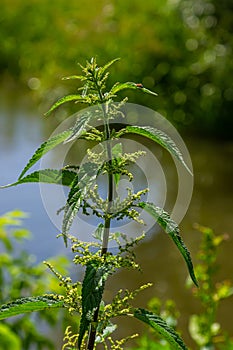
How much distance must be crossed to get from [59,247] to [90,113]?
2524 millimetres

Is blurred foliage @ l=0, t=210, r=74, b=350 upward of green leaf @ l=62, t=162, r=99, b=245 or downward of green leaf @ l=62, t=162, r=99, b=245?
upward

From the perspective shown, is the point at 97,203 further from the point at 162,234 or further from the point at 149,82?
the point at 149,82

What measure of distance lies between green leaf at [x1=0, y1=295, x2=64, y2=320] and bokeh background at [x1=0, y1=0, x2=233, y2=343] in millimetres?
2376

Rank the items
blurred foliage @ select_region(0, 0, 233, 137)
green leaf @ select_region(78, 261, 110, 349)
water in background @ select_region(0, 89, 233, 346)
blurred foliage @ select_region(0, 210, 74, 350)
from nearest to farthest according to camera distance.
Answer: green leaf @ select_region(78, 261, 110, 349) → blurred foliage @ select_region(0, 210, 74, 350) → water in background @ select_region(0, 89, 233, 346) → blurred foliage @ select_region(0, 0, 233, 137)

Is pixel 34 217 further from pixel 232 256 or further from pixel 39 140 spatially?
pixel 39 140

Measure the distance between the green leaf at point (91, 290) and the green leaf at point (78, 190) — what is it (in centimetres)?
3

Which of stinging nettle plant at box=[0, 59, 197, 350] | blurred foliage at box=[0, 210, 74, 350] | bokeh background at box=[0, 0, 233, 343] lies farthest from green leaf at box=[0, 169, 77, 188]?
bokeh background at box=[0, 0, 233, 343]

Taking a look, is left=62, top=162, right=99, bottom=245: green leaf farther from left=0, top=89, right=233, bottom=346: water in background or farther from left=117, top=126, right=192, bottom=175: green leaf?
left=0, top=89, right=233, bottom=346: water in background

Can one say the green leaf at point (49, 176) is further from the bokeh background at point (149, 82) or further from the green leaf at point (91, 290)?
the bokeh background at point (149, 82)

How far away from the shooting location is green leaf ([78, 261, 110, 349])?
416 millimetres

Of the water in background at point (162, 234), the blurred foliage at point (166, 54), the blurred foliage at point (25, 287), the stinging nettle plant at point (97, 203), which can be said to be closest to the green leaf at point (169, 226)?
the stinging nettle plant at point (97, 203)

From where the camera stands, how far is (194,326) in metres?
1.63

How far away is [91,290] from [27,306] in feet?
0.17

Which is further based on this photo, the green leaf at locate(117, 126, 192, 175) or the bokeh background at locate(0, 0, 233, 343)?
the bokeh background at locate(0, 0, 233, 343)
